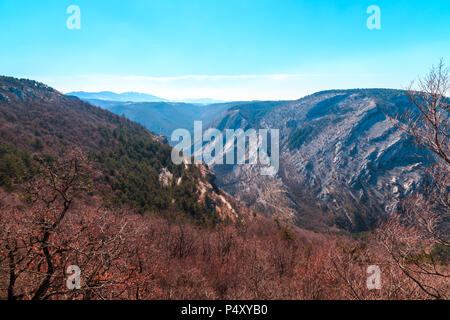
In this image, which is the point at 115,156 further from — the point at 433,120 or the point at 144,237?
the point at 433,120

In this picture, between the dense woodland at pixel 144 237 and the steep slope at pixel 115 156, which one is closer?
the dense woodland at pixel 144 237

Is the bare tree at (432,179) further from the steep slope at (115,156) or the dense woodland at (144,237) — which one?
the steep slope at (115,156)

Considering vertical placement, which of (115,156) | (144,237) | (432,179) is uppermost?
(432,179)

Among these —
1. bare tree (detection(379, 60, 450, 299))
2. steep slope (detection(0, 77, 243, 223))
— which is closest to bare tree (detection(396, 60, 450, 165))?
bare tree (detection(379, 60, 450, 299))

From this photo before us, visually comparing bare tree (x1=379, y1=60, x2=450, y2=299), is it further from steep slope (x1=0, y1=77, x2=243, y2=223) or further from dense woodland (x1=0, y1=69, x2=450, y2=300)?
steep slope (x1=0, y1=77, x2=243, y2=223)

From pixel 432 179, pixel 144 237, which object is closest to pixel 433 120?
pixel 432 179

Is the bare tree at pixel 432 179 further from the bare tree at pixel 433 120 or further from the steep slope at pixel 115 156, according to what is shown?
the steep slope at pixel 115 156

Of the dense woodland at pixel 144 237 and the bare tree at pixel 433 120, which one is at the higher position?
the bare tree at pixel 433 120

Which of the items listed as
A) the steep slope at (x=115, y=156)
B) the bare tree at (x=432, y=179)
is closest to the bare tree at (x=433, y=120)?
the bare tree at (x=432, y=179)

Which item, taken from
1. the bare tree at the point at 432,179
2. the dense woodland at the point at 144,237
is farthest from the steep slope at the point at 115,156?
the bare tree at the point at 432,179
